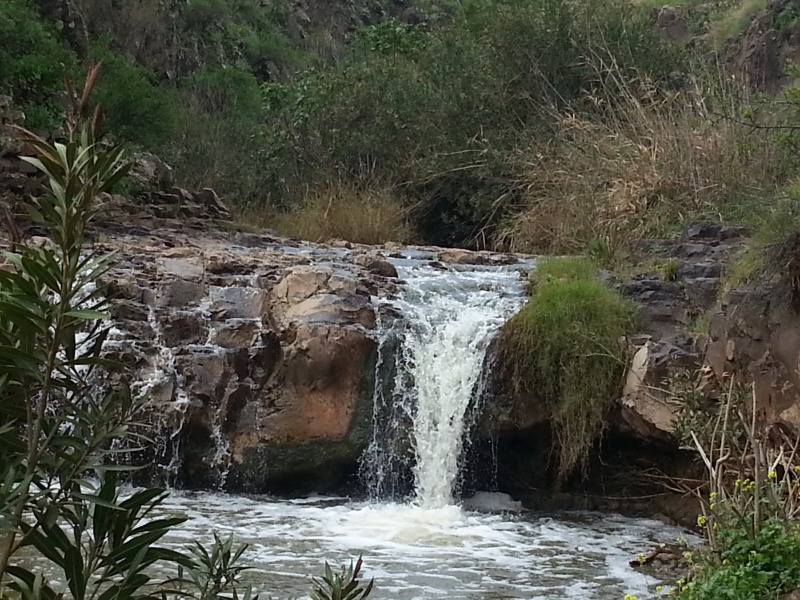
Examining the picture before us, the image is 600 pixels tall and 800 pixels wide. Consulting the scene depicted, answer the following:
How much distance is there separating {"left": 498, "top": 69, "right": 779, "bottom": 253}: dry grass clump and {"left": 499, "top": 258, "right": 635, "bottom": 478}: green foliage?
1887mm

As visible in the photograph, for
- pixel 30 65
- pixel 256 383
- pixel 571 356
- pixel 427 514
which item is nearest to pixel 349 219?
pixel 30 65

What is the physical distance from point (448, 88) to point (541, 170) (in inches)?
133

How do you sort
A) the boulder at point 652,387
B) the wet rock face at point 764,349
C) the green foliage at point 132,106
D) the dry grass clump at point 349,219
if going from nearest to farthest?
the wet rock face at point 764,349, the boulder at point 652,387, the dry grass clump at point 349,219, the green foliage at point 132,106

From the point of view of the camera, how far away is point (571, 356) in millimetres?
6926

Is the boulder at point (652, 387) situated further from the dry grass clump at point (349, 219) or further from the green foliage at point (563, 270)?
the dry grass clump at point (349, 219)

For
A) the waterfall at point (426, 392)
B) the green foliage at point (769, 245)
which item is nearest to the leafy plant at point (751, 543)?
the green foliage at point (769, 245)

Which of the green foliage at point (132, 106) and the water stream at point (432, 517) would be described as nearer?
the water stream at point (432, 517)

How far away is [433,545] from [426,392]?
1.76 m

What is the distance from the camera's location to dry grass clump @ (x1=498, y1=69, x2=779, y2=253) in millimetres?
9281

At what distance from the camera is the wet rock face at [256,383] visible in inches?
282

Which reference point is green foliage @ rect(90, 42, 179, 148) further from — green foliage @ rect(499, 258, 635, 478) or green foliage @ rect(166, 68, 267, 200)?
green foliage @ rect(499, 258, 635, 478)

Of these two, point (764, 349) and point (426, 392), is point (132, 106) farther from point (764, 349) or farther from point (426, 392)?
point (764, 349)

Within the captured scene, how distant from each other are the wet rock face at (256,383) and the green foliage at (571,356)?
115cm

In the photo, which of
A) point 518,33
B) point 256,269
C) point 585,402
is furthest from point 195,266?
point 518,33
